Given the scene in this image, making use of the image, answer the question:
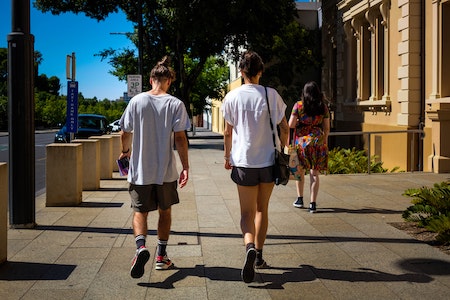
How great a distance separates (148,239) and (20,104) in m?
2.17

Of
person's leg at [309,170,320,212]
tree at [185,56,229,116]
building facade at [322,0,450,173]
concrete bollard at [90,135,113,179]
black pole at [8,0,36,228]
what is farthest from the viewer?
tree at [185,56,229,116]

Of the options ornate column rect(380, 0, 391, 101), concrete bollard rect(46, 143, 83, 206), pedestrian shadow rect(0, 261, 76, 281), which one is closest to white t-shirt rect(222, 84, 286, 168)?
pedestrian shadow rect(0, 261, 76, 281)

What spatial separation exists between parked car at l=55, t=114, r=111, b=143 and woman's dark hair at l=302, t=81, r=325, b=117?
60.4ft

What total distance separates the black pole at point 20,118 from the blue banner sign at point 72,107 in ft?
19.5

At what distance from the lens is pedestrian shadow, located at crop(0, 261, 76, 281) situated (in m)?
4.80

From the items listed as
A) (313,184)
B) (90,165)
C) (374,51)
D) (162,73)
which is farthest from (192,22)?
(162,73)

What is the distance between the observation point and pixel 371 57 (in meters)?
18.8

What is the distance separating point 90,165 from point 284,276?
21.6 ft

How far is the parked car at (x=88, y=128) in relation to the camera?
2497cm

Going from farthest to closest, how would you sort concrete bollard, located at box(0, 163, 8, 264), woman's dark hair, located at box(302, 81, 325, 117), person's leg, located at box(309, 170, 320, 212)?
person's leg, located at box(309, 170, 320, 212) < woman's dark hair, located at box(302, 81, 325, 117) < concrete bollard, located at box(0, 163, 8, 264)

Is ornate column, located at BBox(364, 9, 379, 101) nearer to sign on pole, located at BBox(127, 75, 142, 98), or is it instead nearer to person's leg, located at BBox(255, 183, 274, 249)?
sign on pole, located at BBox(127, 75, 142, 98)

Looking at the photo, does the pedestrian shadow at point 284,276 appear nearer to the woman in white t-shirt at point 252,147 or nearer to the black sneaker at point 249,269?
the black sneaker at point 249,269

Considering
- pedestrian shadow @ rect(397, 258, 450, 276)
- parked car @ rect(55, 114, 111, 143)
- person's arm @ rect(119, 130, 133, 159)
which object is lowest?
pedestrian shadow @ rect(397, 258, 450, 276)

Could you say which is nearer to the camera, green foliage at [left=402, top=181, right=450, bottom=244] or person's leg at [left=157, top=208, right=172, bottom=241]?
person's leg at [left=157, top=208, right=172, bottom=241]
